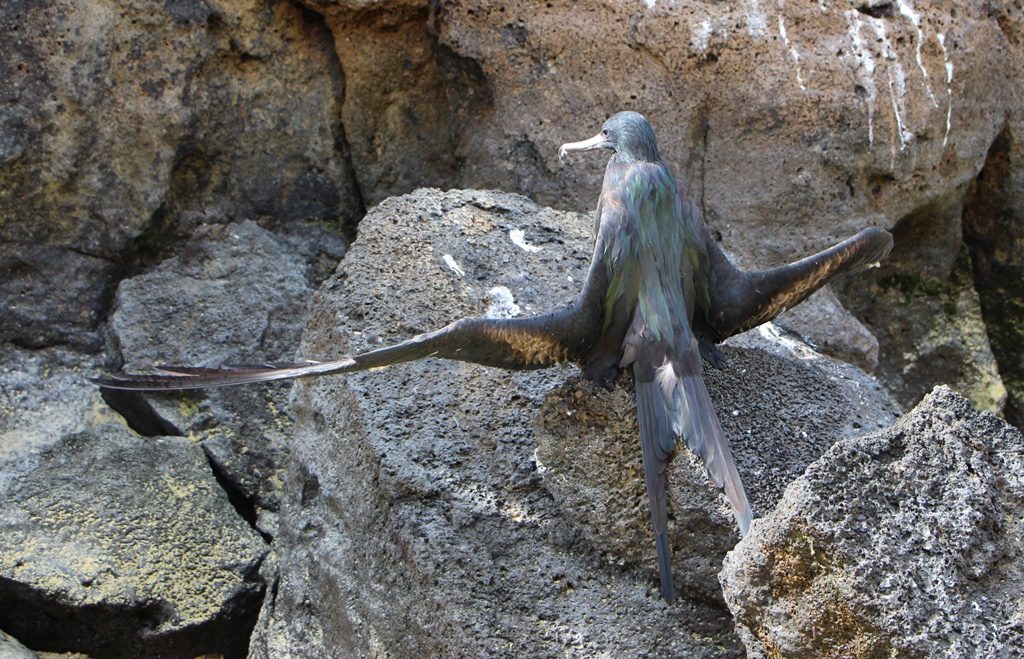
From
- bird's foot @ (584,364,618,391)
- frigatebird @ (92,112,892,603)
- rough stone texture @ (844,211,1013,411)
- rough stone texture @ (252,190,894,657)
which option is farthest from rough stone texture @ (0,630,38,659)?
rough stone texture @ (844,211,1013,411)

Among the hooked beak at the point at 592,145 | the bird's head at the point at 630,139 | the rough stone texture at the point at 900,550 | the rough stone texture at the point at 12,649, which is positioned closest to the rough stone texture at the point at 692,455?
the rough stone texture at the point at 900,550

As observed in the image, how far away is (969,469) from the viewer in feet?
9.25

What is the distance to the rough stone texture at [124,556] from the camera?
4.29m

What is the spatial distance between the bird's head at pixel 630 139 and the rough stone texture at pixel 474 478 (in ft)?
1.10

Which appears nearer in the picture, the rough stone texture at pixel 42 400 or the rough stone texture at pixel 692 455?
the rough stone texture at pixel 692 455

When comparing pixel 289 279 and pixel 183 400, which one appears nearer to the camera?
pixel 183 400

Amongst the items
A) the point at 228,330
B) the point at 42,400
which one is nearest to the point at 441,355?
the point at 228,330

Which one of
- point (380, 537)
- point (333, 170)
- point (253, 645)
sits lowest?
point (253, 645)

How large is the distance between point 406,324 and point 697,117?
1.90 metres

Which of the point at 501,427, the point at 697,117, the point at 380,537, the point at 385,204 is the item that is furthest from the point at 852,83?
the point at 380,537

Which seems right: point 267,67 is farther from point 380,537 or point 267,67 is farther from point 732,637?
point 732,637

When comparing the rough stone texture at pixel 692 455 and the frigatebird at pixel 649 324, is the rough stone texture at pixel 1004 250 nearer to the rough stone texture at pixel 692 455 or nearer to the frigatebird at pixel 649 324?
the frigatebird at pixel 649 324

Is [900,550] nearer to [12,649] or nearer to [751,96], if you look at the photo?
[12,649]

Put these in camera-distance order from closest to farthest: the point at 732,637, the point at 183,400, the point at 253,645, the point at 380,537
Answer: the point at 732,637, the point at 380,537, the point at 253,645, the point at 183,400
